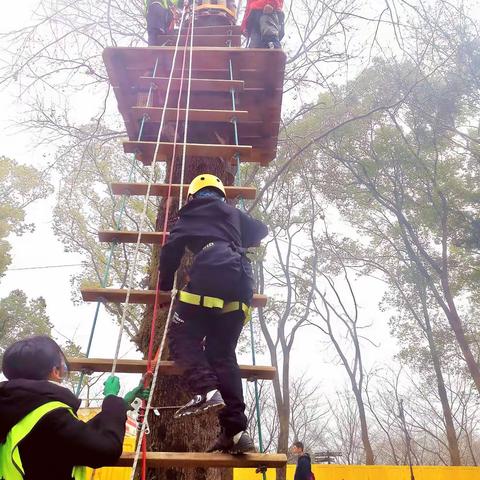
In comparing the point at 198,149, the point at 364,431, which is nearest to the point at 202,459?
the point at 198,149

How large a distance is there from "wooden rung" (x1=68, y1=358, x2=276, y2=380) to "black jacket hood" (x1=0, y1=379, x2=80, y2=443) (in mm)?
669

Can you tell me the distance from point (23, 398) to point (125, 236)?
144 centimetres

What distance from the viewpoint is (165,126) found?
3938mm

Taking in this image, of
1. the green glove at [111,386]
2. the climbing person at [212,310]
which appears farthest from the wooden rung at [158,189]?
the green glove at [111,386]

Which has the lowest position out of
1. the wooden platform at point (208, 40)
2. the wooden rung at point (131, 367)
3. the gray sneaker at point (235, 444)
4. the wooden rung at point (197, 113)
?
the gray sneaker at point (235, 444)

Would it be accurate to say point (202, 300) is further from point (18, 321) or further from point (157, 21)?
point (18, 321)

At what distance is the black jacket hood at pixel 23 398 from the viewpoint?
4.39 feet

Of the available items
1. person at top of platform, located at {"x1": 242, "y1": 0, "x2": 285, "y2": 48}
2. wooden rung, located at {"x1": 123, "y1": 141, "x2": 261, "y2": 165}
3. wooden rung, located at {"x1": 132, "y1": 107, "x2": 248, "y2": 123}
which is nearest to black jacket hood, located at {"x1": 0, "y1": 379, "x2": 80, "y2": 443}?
wooden rung, located at {"x1": 123, "y1": 141, "x2": 261, "y2": 165}

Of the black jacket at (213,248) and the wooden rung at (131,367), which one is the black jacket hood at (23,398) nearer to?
the wooden rung at (131,367)

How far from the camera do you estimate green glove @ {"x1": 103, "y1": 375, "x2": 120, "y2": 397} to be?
1.66m

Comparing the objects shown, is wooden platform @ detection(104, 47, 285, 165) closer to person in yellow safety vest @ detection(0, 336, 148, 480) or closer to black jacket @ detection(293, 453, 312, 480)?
person in yellow safety vest @ detection(0, 336, 148, 480)

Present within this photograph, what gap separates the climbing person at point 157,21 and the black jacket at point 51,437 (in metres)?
3.54

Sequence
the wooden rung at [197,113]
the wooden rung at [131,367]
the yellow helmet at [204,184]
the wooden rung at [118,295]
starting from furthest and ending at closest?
the wooden rung at [197,113]
the yellow helmet at [204,184]
the wooden rung at [118,295]
the wooden rung at [131,367]

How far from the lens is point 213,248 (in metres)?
2.27
